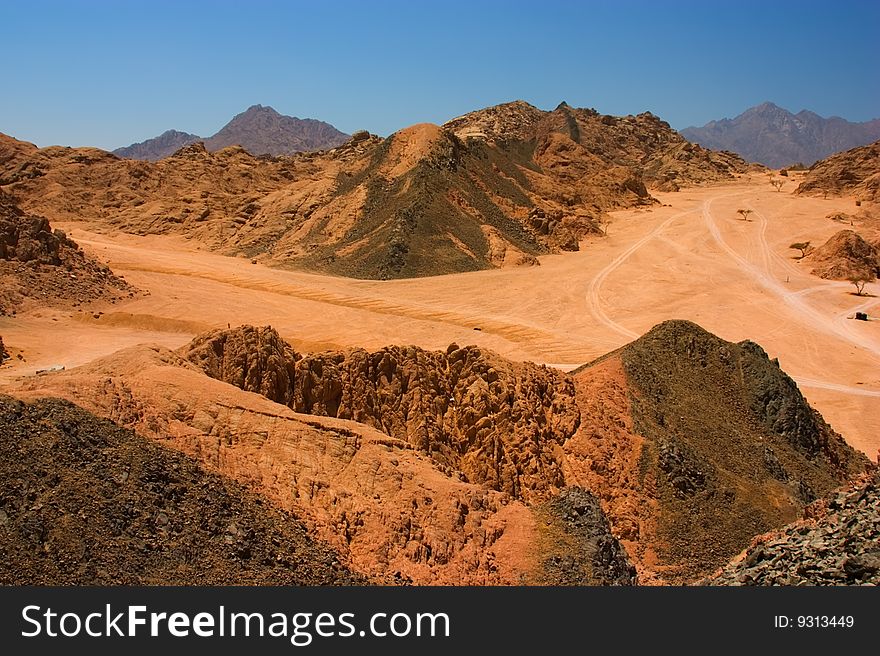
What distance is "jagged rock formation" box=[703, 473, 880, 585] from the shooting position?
28.5 feet

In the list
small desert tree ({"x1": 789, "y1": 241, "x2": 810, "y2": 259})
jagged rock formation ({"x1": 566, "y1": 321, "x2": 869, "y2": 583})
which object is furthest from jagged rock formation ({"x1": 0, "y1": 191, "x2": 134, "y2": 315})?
small desert tree ({"x1": 789, "y1": 241, "x2": 810, "y2": 259})

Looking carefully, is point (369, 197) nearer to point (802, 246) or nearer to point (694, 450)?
point (802, 246)

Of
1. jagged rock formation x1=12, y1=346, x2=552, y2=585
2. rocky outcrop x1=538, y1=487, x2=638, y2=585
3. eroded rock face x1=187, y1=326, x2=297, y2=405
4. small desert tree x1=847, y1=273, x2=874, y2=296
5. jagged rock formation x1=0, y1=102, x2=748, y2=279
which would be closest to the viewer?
jagged rock formation x1=12, y1=346, x2=552, y2=585

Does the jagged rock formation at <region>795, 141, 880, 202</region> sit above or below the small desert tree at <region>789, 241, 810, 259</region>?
above

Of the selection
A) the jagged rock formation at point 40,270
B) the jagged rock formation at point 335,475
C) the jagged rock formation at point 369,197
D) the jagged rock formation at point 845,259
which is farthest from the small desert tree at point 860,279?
the jagged rock formation at point 40,270

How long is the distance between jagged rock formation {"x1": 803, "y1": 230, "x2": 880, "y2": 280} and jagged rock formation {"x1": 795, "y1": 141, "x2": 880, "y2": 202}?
81.4 ft

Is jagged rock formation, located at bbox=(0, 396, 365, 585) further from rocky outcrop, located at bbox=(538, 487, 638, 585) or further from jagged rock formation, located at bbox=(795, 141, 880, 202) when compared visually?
jagged rock formation, located at bbox=(795, 141, 880, 202)

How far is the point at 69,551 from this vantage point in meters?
8.79

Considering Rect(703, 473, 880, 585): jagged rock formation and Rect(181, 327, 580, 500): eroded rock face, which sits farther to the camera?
Rect(181, 327, 580, 500): eroded rock face

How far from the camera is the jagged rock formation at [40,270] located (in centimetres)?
3177

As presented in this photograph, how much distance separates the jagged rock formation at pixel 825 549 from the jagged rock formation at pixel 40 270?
30335 mm

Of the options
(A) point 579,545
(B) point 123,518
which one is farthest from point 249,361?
(A) point 579,545

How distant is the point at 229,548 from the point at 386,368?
19.4ft

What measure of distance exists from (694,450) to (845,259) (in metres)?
38.0
